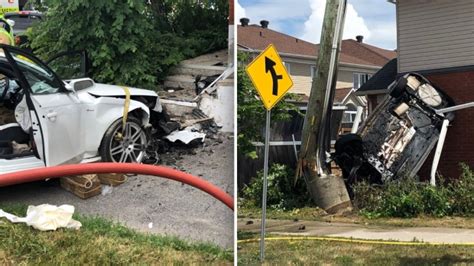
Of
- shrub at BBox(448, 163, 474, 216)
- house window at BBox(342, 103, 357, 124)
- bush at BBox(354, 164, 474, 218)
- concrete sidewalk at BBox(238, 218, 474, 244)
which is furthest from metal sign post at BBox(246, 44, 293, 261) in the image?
shrub at BBox(448, 163, 474, 216)

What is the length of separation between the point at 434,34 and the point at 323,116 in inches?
36.4

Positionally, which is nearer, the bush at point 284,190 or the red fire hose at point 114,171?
the red fire hose at point 114,171

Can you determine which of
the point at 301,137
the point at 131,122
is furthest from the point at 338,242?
the point at 131,122

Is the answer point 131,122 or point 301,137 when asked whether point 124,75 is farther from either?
point 301,137

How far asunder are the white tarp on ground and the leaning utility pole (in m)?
1.36

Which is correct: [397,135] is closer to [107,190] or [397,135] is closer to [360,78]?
[360,78]

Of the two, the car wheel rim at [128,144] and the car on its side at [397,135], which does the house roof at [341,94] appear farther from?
the car wheel rim at [128,144]

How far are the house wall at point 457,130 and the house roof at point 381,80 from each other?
0.27 meters

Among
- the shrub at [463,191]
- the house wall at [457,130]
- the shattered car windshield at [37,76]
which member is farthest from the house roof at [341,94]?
the shattered car windshield at [37,76]

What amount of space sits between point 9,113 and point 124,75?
0.59 metres

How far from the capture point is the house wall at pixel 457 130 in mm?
3484

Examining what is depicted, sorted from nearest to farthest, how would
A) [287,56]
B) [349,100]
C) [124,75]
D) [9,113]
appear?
1. [9,113]
2. [124,75]
3. [287,56]
4. [349,100]

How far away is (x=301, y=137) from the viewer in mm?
3381

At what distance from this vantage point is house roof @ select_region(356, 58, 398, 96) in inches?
142
